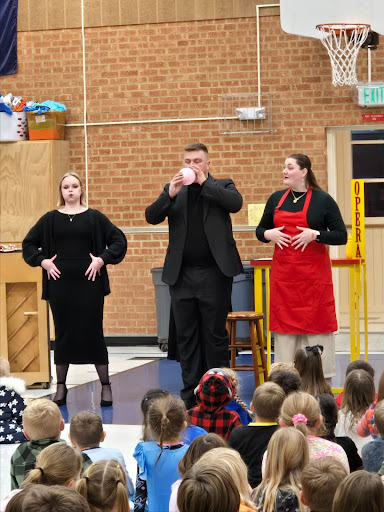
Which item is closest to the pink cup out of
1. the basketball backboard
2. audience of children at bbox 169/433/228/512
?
audience of children at bbox 169/433/228/512

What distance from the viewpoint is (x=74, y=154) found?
10.9 m

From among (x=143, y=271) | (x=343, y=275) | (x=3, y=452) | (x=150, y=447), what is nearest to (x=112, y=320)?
(x=143, y=271)

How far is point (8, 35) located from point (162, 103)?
1931 mm

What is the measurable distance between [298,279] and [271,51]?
14.6ft

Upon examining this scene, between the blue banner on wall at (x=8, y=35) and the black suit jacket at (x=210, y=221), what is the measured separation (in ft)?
17.4

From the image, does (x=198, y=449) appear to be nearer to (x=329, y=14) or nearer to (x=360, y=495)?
(x=360, y=495)

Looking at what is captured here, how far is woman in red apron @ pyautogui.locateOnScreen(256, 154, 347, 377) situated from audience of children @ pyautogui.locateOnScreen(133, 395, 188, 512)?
293 cm

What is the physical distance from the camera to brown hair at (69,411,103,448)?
3818 millimetres

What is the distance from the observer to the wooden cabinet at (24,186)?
10.5 metres

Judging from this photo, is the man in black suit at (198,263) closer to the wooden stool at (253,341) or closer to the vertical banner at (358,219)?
the wooden stool at (253,341)

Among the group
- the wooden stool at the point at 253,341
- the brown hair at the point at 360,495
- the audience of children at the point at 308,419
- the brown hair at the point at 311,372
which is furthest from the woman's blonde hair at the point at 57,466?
the wooden stool at the point at 253,341

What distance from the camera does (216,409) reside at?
4551mm

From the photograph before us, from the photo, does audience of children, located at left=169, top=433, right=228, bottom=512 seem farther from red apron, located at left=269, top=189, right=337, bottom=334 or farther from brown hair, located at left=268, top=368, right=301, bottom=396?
red apron, located at left=269, top=189, right=337, bottom=334

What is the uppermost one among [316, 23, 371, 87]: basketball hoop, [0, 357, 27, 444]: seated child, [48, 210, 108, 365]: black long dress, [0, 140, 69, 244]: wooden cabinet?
[316, 23, 371, 87]: basketball hoop
